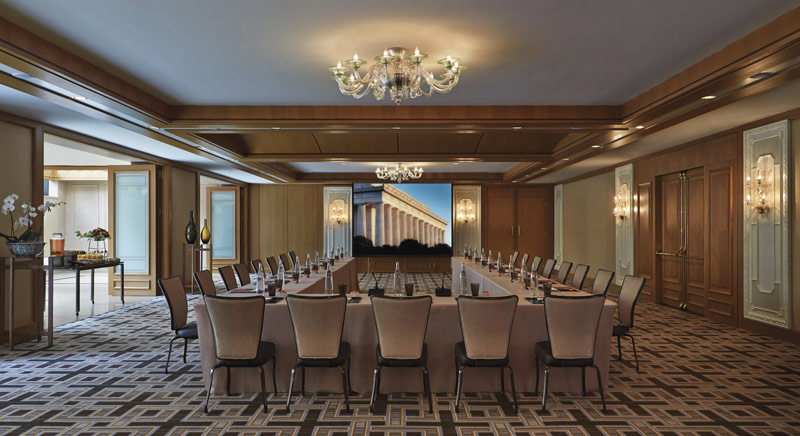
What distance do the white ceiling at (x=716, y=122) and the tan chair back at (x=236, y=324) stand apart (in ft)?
17.0

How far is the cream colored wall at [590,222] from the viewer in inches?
435

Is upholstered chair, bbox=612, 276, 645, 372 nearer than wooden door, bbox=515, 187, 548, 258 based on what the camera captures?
Yes

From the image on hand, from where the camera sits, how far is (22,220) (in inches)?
206

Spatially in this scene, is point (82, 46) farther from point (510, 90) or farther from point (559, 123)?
→ point (559, 123)

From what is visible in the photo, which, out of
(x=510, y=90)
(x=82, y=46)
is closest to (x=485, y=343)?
(x=510, y=90)

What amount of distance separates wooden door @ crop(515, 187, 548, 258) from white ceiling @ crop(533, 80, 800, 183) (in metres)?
4.64

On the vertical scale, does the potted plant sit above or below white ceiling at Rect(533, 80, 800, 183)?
below

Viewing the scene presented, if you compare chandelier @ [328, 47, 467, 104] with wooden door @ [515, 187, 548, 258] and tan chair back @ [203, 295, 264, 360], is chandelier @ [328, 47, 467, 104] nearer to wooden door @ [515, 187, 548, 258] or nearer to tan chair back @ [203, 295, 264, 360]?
tan chair back @ [203, 295, 264, 360]

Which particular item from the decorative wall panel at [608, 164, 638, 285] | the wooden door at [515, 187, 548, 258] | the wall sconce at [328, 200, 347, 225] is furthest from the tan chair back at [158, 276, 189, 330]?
the wooden door at [515, 187, 548, 258]

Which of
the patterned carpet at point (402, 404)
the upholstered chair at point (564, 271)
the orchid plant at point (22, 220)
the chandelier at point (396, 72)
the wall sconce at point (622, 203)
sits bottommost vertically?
the patterned carpet at point (402, 404)

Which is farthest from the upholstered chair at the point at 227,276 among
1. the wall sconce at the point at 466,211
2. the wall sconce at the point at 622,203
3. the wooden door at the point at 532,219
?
the wooden door at the point at 532,219

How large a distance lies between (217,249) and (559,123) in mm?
11184

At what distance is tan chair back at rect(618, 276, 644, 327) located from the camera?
4453 mm

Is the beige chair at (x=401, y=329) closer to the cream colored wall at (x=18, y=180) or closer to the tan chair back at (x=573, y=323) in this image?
the tan chair back at (x=573, y=323)
